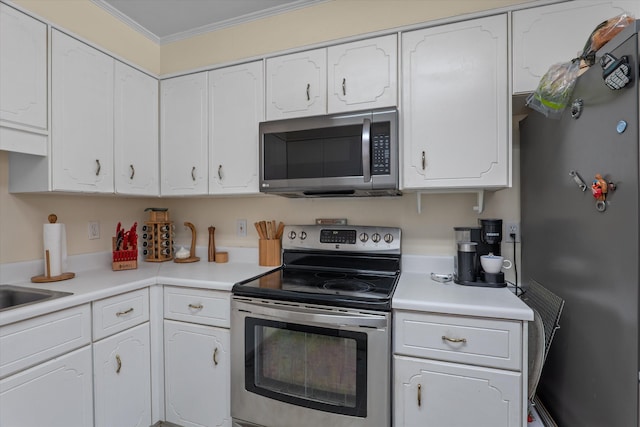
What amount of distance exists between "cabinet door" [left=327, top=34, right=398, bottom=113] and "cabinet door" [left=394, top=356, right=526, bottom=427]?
126 centimetres

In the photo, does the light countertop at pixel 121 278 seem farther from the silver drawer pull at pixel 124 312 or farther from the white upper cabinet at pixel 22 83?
the white upper cabinet at pixel 22 83

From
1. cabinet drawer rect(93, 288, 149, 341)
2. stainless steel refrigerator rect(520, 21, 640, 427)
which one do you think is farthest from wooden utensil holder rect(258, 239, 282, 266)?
stainless steel refrigerator rect(520, 21, 640, 427)

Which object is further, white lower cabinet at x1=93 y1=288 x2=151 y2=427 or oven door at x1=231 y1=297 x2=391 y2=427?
white lower cabinet at x1=93 y1=288 x2=151 y2=427

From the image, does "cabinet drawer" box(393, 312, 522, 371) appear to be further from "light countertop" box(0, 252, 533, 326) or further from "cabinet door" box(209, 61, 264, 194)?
"cabinet door" box(209, 61, 264, 194)

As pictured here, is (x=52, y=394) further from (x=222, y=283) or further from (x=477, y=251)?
(x=477, y=251)

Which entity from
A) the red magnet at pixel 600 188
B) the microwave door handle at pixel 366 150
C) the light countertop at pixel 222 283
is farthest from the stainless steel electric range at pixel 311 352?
the red magnet at pixel 600 188

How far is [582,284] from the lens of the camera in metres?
1.12

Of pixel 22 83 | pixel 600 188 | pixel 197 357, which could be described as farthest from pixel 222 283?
pixel 600 188

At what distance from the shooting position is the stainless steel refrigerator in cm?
87

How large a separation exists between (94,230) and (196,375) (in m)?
1.20

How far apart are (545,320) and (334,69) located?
1596mm

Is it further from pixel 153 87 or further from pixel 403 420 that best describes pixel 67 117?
pixel 403 420

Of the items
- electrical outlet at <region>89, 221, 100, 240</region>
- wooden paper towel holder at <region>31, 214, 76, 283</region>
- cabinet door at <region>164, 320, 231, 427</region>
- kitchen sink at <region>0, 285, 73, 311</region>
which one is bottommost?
cabinet door at <region>164, 320, 231, 427</region>

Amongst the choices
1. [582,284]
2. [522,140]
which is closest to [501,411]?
[582,284]
